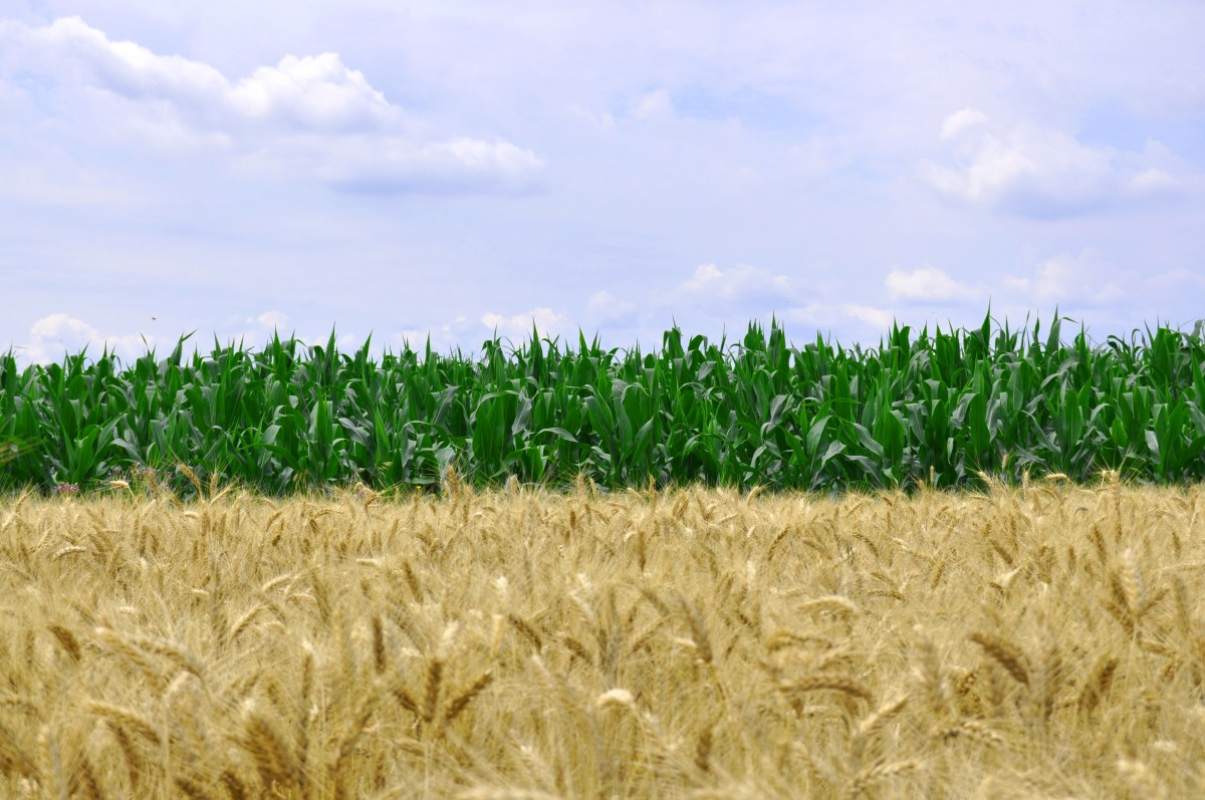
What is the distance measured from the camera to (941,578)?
2754mm

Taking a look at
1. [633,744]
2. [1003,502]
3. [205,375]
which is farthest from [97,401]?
[633,744]

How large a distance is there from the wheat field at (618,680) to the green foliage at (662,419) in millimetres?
3713

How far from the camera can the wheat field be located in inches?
59.6

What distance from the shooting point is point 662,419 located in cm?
709

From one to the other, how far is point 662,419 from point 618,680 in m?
5.31

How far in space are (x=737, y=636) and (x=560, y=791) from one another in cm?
70

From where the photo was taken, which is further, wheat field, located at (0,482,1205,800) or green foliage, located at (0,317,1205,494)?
green foliage, located at (0,317,1205,494)

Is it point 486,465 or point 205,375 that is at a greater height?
point 205,375

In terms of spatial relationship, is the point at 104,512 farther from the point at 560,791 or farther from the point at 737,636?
the point at 560,791

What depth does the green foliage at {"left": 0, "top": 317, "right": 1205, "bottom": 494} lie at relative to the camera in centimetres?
660

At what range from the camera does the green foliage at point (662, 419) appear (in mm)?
6602

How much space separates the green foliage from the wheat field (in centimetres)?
371

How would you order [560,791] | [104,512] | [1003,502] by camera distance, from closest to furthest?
[560,791], [1003,502], [104,512]

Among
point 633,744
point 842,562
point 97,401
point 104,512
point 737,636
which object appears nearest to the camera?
point 633,744
